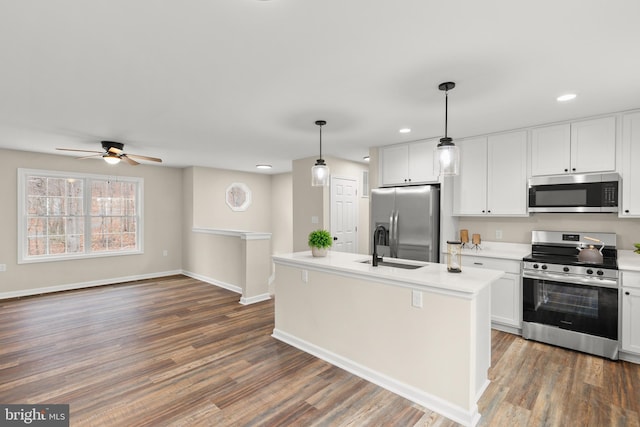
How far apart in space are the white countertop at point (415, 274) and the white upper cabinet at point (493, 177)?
1.68m

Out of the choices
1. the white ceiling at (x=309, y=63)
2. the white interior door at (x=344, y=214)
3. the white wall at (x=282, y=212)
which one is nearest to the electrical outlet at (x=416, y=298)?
the white ceiling at (x=309, y=63)

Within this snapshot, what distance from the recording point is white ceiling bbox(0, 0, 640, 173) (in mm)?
1606

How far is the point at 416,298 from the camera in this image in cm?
232

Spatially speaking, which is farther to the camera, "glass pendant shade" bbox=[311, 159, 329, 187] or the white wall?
the white wall

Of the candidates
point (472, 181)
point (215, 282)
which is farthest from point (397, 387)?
point (215, 282)

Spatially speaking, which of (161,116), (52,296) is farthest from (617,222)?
(52,296)

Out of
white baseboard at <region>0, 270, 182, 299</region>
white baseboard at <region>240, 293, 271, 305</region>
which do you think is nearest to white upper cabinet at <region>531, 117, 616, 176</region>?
white baseboard at <region>240, 293, 271, 305</region>

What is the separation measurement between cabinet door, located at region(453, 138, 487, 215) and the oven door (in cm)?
106

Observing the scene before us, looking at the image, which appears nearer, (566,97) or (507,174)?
(566,97)

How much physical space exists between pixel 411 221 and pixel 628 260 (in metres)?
2.15

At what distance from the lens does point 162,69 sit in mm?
2242

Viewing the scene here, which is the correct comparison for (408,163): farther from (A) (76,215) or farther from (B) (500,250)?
(A) (76,215)

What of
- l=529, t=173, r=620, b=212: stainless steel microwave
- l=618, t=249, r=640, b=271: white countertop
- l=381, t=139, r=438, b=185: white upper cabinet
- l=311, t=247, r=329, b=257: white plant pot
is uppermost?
l=381, t=139, r=438, b=185: white upper cabinet

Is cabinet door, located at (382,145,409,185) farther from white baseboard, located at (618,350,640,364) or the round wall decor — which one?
the round wall decor
